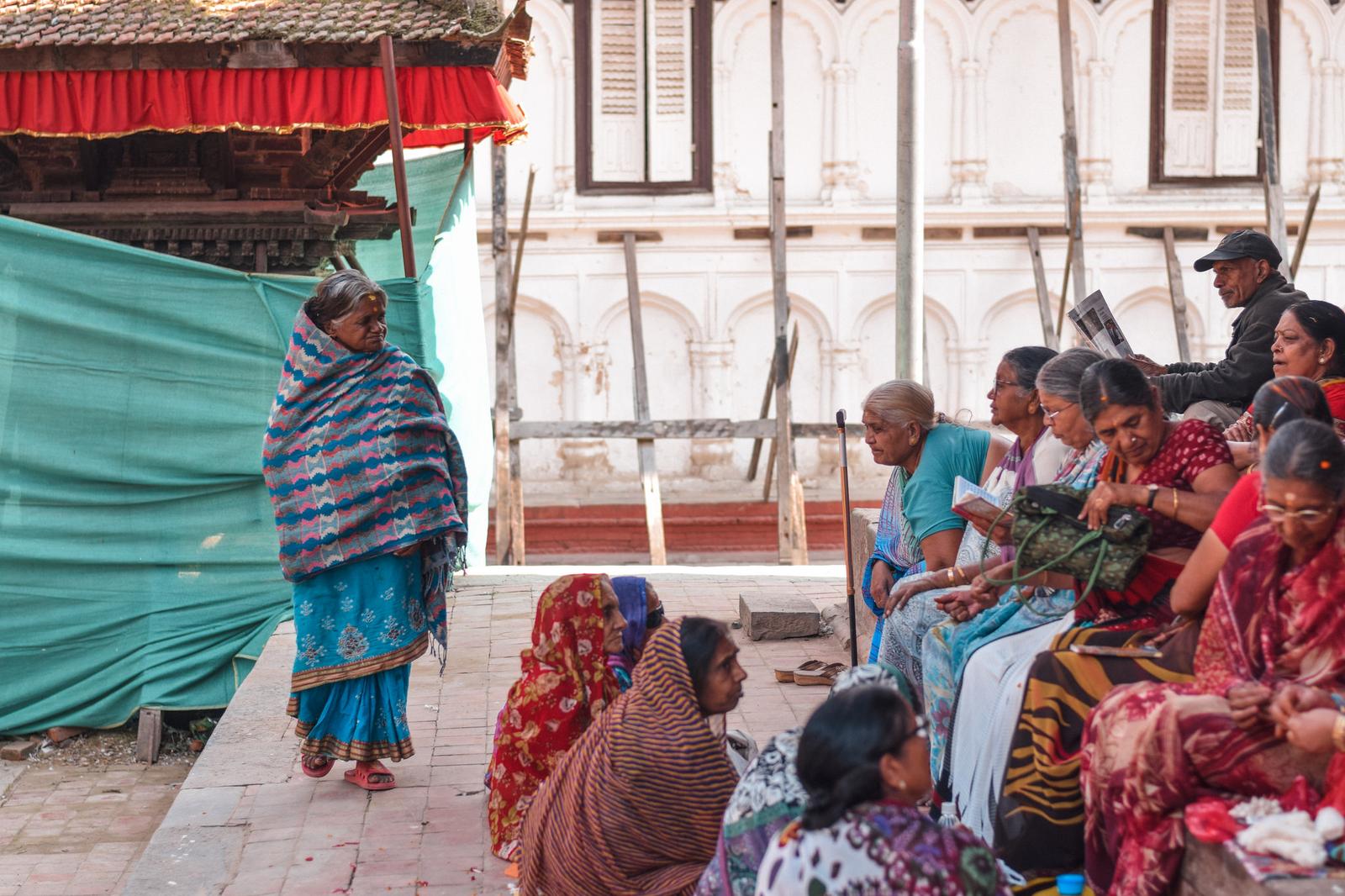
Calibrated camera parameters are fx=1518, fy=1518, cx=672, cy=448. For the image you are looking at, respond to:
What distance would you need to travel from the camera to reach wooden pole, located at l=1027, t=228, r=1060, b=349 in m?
13.2

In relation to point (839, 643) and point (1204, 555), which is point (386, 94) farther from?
point (1204, 555)

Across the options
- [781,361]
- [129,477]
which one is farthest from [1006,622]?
[781,361]

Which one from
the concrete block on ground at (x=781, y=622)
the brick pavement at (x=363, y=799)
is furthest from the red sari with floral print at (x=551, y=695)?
the concrete block on ground at (x=781, y=622)

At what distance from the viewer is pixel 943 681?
4.61 m

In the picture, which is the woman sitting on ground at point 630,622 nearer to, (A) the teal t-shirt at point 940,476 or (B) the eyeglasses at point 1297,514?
(A) the teal t-shirt at point 940,476

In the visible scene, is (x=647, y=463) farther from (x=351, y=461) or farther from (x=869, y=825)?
(x=869, y=825)

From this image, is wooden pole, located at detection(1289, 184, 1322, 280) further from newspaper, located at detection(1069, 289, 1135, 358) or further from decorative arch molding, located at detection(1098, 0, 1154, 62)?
newspaper, located at detection(1069, 289, 1135, 358)

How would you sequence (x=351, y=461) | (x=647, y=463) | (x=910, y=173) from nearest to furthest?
(x=351, y=461) → (x=910, y=173) → (x=647, y=463)

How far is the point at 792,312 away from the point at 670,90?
8.03ft

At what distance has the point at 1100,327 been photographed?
570 cm

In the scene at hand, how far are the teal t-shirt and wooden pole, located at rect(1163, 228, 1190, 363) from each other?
29.3 feet

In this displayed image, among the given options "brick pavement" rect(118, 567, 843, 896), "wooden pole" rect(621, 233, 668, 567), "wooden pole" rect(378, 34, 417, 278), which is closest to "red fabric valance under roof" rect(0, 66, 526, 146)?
"wooden pole" rect(378, 34, 417, 278)

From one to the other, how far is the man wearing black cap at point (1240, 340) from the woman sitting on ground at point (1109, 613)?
160 centimetres

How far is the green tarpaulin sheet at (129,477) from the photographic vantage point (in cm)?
718
